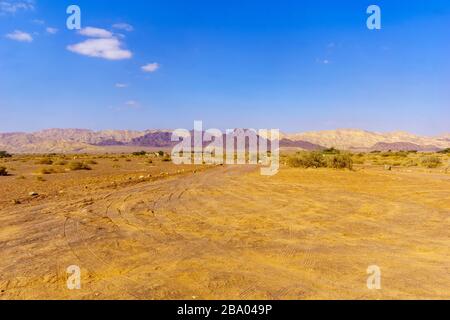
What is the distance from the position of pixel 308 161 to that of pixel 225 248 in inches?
1104

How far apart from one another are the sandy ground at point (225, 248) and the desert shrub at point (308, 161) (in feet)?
63.8

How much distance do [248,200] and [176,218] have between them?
4248mm

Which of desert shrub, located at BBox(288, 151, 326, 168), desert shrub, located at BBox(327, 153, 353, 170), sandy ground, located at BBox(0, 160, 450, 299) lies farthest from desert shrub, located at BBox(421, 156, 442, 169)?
sandy ground, located at BBox(0, 160, 450, 299)

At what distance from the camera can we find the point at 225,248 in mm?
7711

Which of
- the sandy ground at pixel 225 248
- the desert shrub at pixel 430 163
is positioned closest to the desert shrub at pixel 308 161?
the desert shrub at pixel 430 163

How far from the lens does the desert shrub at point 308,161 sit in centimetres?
3375

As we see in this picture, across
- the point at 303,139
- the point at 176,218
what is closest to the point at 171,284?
the point at 176,218

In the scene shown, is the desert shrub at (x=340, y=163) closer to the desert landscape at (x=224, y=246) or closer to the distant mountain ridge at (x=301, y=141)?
the desert landscape at (x=224, y=246)

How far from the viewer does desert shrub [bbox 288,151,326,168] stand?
33750 millimetres

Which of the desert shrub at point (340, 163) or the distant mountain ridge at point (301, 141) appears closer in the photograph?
the desert shrub at point (340, 163)

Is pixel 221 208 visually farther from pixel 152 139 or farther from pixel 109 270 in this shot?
pixel 152 139

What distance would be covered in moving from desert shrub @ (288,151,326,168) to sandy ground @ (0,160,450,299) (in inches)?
765

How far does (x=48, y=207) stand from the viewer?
12289 mm

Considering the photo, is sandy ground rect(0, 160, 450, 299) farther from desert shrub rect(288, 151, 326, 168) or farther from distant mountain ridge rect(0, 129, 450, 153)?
distant mountain ridge rect(0, 129, 450, 153)
